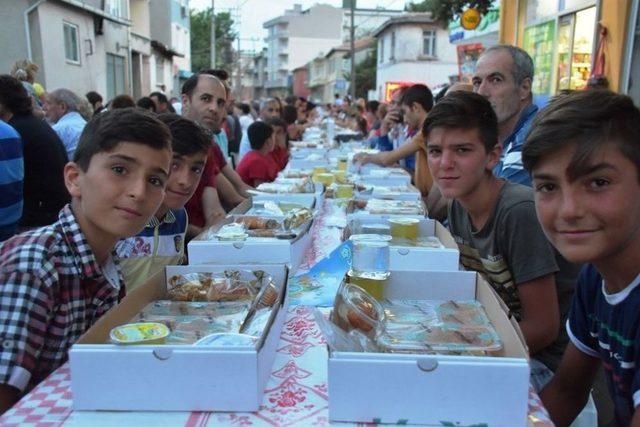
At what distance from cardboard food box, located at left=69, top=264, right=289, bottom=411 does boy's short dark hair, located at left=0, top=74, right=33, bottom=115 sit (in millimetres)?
3570

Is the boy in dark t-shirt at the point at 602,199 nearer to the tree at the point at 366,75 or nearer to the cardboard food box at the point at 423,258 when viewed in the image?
the cardboard food box at the point at 423,258

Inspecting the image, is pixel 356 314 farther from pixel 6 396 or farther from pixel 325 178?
pixel 325 178

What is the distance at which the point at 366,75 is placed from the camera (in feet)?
133

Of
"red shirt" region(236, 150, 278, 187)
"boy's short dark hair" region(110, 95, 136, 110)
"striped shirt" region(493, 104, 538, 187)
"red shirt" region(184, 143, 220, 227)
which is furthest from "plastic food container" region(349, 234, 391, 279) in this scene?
"boy's short dark hair" region(110, 95, 136, 110)

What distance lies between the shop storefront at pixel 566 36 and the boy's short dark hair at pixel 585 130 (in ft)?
14.5

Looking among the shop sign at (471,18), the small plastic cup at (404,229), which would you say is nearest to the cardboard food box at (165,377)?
the small plastic cup at (404,229)

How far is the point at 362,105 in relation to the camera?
1510 centimetres

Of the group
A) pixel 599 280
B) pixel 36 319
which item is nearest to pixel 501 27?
pixel 599 280

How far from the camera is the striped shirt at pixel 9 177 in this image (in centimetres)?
328

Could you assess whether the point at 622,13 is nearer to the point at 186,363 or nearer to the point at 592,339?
the point at 592,339

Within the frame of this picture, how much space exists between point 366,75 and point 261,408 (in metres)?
41.0

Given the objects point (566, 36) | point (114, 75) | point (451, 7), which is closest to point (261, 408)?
point (566, 36)

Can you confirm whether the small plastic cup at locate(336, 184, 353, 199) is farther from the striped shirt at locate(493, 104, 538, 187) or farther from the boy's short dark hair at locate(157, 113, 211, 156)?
the boy's short dark hair at locate(157, 113, 211, 156)

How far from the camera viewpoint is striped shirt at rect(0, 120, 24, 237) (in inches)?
129
